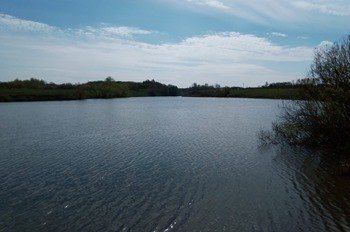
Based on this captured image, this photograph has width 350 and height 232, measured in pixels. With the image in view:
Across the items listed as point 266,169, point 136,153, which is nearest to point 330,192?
point 266,169

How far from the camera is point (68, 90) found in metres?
110

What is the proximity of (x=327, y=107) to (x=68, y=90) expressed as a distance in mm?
98286

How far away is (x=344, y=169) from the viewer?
1602cm

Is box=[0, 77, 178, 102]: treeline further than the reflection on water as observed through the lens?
Yes

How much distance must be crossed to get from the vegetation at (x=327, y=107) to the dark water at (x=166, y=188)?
1.45m

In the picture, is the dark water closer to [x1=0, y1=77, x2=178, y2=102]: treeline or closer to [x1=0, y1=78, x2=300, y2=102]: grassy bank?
[x1=0, y1=78, x2=300, y2=102]: grassy bank

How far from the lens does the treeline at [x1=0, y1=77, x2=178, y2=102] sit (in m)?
95.6

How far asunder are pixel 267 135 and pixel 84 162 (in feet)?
43.5

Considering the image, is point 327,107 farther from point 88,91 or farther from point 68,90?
point 88,91

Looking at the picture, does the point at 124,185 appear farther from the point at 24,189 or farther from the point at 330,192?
the point at 330,192

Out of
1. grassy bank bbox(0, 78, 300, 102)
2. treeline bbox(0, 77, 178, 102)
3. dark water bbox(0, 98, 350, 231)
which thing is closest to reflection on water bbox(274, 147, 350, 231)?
dark water bbox(0, 98, 350, 231)

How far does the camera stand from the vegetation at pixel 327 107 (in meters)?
18.7

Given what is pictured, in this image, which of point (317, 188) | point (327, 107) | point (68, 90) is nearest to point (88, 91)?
point (68, 90)

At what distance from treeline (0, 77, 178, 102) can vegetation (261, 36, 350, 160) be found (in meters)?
79.4
